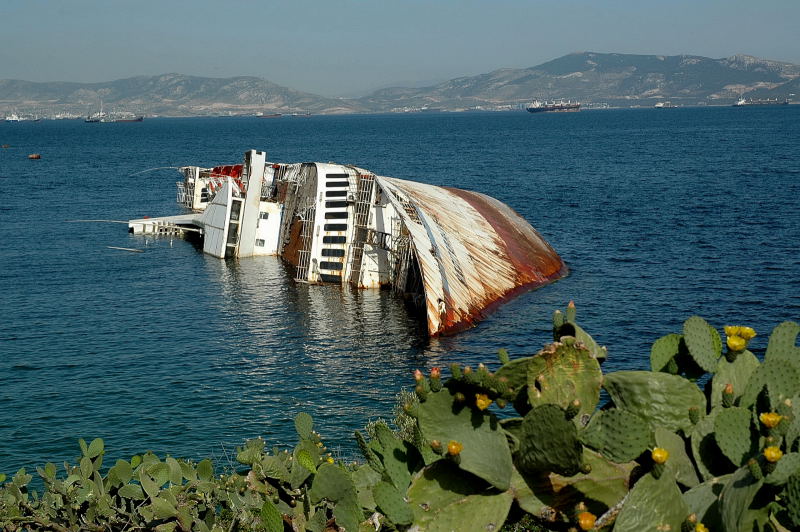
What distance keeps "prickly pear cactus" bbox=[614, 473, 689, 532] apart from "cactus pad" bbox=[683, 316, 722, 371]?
7.80 feet

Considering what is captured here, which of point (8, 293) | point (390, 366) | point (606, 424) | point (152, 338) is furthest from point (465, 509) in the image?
point (8, 293)

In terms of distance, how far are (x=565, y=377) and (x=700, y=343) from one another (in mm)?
1899

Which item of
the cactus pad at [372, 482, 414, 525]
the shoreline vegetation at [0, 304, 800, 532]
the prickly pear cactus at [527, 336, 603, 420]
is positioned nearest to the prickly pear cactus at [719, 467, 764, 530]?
the shoreline vegetation at [0, 304, 800, 532]

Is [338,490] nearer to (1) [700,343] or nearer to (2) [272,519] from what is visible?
(2) [272,519]

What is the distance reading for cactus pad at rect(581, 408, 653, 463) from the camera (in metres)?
8.21

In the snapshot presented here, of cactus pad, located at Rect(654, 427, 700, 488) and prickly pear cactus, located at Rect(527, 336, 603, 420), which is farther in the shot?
prickly pear cactus, located at Rect(527, 336, 603, 420)

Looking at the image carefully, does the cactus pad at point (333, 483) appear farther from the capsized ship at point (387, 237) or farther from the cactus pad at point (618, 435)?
the capsized ship at point (387, 237)

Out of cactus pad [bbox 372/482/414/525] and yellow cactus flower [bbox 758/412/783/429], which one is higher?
yellow cactus flower [bbox 758/412/783/429]

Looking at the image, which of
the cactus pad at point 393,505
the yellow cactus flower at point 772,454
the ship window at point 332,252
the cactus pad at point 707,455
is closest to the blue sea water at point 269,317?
the ship window at point 332,252

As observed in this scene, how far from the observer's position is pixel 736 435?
848cm

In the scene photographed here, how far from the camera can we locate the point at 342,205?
5672 centimetres

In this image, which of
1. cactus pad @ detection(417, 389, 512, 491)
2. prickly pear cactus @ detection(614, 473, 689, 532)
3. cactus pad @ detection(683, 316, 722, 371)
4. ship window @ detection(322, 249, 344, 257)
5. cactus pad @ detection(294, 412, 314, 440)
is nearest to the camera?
prickly pear cactus @ detection(614, 473, 689, 532)

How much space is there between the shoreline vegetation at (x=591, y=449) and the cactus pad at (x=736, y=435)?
0.01 metres

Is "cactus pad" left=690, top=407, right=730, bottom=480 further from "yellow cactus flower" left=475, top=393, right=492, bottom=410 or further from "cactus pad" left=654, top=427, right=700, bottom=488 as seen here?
"yellow cactus flower" left=475, top=393, right=492, bottom=410
